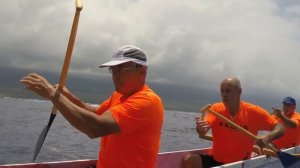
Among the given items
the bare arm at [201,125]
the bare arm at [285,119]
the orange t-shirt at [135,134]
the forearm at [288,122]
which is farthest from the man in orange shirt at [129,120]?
the forearm at [288,122]

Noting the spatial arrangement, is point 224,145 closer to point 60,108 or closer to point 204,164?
point 204,164

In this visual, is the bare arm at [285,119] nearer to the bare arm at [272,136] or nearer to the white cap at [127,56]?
the bare arm at [272,136]

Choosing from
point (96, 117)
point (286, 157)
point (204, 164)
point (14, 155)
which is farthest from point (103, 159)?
point (14, 155)

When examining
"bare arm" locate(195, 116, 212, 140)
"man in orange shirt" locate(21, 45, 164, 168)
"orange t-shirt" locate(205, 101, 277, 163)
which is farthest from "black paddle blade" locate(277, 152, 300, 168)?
"man in orange shirt" locate(21, 45, 164, 168)

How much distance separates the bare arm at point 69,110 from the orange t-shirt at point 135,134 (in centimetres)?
22

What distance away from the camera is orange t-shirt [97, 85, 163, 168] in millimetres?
4086

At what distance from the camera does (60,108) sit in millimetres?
3760

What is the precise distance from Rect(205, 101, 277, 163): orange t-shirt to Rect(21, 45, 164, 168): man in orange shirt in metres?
3.99

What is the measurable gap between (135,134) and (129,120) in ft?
0.79

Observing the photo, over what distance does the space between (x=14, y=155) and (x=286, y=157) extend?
19.5 metres

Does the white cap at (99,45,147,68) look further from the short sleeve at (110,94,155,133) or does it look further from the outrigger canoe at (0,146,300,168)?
the outrigger canoe at (0,146,300,168)

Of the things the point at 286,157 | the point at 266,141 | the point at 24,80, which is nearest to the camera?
the point at 24,80

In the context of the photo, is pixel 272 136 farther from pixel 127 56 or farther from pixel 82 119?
pixel 82 119

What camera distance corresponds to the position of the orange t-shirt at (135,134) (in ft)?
13.4
